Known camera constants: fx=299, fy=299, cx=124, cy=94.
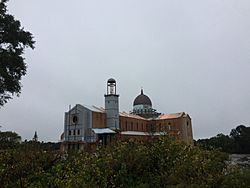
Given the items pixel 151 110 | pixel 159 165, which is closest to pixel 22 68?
pixel 159 165

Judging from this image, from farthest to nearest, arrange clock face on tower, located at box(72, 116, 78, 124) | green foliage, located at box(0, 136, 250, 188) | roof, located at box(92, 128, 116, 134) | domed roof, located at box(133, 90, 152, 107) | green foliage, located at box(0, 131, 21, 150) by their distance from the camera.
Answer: domed roof, located at box(133, 90, 152, 107), clock face on tower, located at box(72, 116, 78, 124), roof, located at box(92, 128, 116, 134), green foliage, located at box(0, 131, 21, 150), green foliage, located at box(0, 136, 250, 188)

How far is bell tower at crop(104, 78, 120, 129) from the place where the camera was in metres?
49.1

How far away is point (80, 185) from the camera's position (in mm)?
6359

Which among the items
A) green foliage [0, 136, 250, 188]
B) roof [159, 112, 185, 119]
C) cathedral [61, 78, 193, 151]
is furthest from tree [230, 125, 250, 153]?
green foliage [0, 136, 250, 188]

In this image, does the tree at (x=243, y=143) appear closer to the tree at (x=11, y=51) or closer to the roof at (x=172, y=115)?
the roof at (x=172, y=115)

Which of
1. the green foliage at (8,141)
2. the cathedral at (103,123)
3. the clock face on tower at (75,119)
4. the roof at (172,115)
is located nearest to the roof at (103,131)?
the cathedral at (103,123)

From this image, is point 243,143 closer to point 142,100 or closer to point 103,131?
point 103,131

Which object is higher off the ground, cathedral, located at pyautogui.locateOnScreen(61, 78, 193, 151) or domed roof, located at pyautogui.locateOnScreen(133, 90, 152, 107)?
domed roof, located at pyautogui.locateOnScreen(133, 90, 152, 107)

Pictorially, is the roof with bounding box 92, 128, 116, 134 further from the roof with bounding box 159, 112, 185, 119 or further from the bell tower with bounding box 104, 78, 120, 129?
the roof with bounding box 159, 112, 185, 119

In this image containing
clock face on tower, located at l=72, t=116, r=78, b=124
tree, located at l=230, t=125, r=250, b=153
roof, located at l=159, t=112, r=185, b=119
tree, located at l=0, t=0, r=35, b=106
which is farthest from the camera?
roof, located at l=159, t=112, r=185, b=119

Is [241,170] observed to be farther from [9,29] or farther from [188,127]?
[188,127]

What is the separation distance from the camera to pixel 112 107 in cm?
4922

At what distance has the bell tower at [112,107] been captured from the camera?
4906cm

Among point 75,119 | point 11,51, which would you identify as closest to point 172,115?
point 75,119
